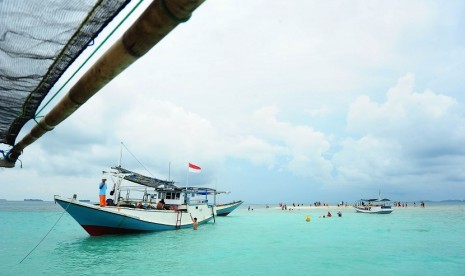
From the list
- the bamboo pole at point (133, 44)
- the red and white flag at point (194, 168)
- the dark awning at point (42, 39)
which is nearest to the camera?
the bamboo pole at point (133, 44)

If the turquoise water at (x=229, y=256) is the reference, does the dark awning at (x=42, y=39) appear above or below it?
above

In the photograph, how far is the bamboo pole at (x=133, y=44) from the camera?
192 centimetres

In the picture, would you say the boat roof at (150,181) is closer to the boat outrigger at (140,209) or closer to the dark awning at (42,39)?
the boat outrigger at (140,209)

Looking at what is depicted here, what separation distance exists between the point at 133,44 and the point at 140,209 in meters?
23.3

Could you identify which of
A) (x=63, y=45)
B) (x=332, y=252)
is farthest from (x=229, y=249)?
(x=63, y=45)

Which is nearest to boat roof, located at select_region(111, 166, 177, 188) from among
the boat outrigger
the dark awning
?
the boat outrigger

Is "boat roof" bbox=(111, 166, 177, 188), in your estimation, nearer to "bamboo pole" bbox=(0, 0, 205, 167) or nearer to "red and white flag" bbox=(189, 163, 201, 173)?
"red and white flag" bbox=(189, 163, 201, 173)

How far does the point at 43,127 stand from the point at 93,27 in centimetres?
245

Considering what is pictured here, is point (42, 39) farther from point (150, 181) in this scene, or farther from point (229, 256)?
point (150, 181)

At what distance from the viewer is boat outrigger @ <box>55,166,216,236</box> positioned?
21505 millimetres

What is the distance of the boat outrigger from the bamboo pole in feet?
62.4

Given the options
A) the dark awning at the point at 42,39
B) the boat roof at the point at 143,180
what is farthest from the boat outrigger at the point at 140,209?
the dark awning at the point at 42,39

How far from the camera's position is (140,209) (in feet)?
78.0

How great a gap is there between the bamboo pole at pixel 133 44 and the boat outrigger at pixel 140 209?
1901 centimetres
